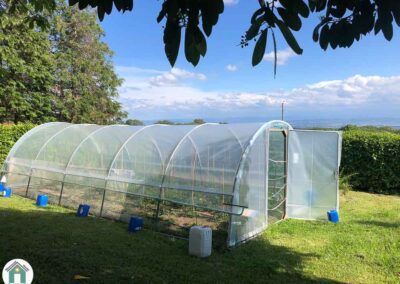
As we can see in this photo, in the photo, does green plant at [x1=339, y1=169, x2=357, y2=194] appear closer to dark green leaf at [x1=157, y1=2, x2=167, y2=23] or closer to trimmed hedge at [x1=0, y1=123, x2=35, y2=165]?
trimmed hedge at [x1=0, y1=123, x2=35, y2=165]

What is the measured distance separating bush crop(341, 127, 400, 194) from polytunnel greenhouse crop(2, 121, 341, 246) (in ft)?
15.6

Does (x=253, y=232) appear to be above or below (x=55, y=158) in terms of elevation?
below

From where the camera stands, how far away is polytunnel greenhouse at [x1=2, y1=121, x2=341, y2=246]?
8.04 m

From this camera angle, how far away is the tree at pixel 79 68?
2264 centimetres

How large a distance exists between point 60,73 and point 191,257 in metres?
18.4

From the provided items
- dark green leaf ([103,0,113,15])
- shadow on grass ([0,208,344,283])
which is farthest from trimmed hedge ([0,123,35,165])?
dark green leaf ([103,0,113,15])

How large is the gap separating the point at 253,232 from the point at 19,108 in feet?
51.3

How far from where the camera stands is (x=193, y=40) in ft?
6.41

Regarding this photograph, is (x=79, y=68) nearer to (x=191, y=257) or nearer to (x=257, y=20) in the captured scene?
(x=191, y=257)

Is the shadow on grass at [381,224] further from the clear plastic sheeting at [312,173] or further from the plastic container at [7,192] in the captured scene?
the plastic container at [7,192]

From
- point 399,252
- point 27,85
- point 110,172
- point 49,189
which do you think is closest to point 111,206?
point 110,172

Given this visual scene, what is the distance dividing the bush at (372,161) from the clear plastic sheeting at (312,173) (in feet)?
15.0

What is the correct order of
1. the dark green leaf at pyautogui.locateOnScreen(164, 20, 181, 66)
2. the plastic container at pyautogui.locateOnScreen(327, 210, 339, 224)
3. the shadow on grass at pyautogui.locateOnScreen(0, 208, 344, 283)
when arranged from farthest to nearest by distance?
the plastic container at pyautogui.locateOnScreen(327, 210, 339, 224) < the shadow on grass at pyautogui.locateOnScreen(0, 208, 344, 283) < the dark green leaf at pyautogui.locateOnScreen(164, 20, 181, 66)

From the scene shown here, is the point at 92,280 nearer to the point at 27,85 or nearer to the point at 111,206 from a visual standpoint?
the point at 111,206
